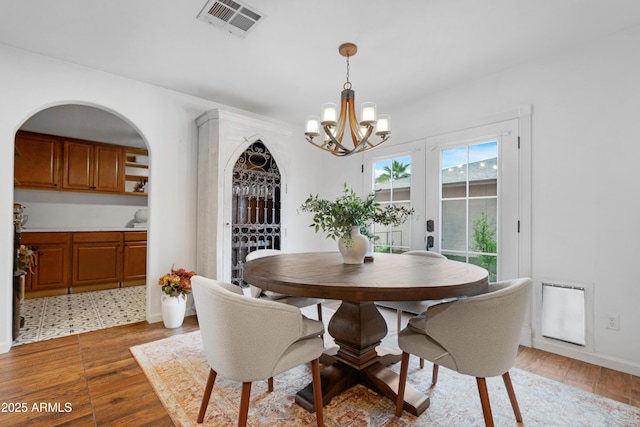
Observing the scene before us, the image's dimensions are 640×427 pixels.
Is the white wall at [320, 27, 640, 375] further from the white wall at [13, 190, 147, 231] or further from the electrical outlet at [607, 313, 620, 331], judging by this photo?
the white wall at [13, 190, 147, 231]

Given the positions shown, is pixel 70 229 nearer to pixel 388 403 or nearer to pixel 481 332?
pixel 388 403

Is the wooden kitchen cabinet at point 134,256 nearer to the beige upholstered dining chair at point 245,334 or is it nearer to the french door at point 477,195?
the beige upholstered dining chair at point 245,334

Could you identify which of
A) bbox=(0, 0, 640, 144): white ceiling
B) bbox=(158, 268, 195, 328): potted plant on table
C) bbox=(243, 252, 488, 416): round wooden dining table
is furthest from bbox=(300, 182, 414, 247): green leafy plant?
bbox=(158, 268, 195, 328): potted plant on table

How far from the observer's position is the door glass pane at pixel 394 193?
11.9 feet

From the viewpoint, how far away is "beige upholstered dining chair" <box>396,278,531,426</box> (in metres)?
1.36

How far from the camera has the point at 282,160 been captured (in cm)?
394

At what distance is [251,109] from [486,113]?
274cm

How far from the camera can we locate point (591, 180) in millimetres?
2350

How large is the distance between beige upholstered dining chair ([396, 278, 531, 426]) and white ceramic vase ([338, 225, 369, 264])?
69 cm

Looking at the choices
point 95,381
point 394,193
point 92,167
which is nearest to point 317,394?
point 95,381

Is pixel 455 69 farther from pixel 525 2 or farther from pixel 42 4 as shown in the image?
pixel 42 4

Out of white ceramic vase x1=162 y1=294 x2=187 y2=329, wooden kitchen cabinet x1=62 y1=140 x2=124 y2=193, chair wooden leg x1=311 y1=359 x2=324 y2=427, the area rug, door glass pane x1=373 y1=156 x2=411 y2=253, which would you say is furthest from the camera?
wooden kitchen cabinet x1=62 y1=140 x2=124 y2=193

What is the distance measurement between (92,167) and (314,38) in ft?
13.9

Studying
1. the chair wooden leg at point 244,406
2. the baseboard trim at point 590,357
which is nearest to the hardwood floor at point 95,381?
the baseboard trim at point 590,357
